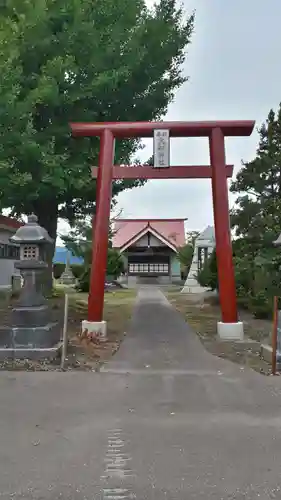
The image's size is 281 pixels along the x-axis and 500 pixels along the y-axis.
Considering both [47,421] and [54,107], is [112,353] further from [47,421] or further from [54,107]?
[54,107]

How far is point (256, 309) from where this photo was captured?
600 inches

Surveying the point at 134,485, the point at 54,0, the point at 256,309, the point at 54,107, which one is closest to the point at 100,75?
the point at 54,107

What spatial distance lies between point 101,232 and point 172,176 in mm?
2165

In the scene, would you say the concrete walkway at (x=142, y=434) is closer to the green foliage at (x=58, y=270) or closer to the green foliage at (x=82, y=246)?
the green foliage at (x=82, y=246)

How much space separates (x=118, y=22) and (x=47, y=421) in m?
10.9

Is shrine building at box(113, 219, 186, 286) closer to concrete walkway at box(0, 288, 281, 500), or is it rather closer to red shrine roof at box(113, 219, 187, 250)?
red shrine roof at box(113, 219, 187, 250)

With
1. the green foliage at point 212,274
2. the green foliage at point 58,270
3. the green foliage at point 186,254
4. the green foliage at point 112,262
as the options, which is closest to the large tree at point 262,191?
the green foliage at point 212,274

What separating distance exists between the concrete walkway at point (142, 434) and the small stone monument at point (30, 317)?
1.05m

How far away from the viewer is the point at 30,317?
28.9 ft

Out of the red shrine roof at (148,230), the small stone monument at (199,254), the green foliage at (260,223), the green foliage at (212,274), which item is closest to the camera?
the green foliage at (260,223)

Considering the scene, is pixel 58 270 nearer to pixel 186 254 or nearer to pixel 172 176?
pixel 186 254

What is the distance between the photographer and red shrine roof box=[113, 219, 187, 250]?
41.1m

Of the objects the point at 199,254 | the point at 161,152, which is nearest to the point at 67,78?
the point at 161,152

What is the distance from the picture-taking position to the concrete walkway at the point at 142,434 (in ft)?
12.3
